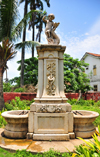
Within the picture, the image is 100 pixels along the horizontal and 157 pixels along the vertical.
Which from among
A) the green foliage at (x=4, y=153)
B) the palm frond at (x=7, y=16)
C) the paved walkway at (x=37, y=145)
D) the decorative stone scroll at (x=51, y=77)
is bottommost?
the green foliage at (x=4, y=153)

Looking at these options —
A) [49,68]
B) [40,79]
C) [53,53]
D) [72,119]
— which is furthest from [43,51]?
[72,119]

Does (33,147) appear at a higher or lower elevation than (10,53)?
lower

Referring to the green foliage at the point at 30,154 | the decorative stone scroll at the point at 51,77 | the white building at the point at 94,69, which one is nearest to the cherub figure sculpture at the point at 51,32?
the decorative stone scroll at the point at 51,77

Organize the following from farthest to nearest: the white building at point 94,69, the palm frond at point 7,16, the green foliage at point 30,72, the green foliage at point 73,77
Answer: the white building at point 94,69 < the green foliage at point 30,72 < the green foliage at point 73,77 < the palm frond at point 7,16

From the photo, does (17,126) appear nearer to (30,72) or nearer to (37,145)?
(37,145)

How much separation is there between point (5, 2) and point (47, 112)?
10.5 meters

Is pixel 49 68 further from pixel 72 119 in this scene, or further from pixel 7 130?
pixel 7 130

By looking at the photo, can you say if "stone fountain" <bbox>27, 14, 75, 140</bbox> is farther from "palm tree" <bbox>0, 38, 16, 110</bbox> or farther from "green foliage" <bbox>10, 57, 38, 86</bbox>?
"green foliage" <bbox>10, 57, 38, 86</bbox>

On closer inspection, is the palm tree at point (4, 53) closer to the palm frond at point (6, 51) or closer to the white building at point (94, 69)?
the palm frond at point (6, 51)

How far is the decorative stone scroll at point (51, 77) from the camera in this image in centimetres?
477

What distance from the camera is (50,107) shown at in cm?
448

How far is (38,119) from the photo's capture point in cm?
444

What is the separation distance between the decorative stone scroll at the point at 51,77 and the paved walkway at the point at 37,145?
1563 millimetres

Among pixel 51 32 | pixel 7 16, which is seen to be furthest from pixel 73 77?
pixel 51 32
